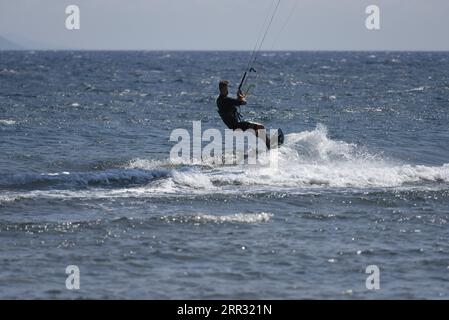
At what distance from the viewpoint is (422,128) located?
Result: 30.1 m

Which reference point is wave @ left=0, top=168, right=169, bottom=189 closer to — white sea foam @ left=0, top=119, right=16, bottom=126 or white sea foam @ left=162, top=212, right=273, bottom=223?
white sea foam @ left=162, top=212, right=273, bottom=223

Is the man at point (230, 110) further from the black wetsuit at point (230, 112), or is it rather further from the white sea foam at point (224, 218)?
the white sea foam at point (224, 218)

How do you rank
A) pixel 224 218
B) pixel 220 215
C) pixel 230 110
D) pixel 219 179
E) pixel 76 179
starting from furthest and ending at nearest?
pixel 219 179 < pixel 76 179 < pixel 230 110 < pixel 220 215 < pixel 224 218

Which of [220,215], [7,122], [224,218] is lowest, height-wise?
[224,218]

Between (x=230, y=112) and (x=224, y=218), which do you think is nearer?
(x=224, y=218)

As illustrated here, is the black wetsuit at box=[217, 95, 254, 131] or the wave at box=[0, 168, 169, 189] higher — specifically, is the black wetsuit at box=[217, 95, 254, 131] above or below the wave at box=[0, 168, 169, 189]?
above

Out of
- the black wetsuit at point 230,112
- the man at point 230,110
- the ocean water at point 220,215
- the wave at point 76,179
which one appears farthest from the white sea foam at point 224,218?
the wave at point 76,179

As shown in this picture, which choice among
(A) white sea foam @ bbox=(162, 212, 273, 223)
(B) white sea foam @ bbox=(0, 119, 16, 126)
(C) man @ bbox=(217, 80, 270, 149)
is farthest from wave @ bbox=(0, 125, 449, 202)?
(B) white sea foam @ bbox=(0, 119, 16, 126)

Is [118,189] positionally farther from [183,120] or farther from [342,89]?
[342,89]

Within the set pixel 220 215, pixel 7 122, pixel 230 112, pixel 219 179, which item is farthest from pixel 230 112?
pixel 7 122

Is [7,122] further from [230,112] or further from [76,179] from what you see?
[230,112]

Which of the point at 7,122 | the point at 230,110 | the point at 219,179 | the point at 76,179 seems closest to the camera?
the point at 230,110
